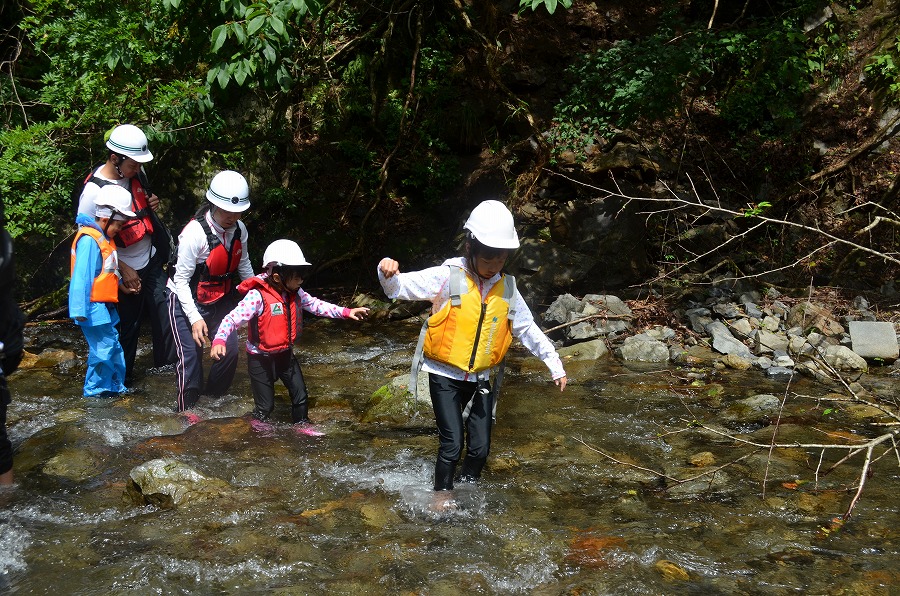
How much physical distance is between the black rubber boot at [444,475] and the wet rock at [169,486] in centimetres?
133

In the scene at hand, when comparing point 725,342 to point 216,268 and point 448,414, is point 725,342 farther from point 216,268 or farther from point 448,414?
point 216,268

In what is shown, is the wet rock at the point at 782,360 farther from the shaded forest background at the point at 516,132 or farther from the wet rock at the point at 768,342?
the shaded forest background at the point at 516,132

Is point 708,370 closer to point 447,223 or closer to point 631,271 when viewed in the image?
point 631,271

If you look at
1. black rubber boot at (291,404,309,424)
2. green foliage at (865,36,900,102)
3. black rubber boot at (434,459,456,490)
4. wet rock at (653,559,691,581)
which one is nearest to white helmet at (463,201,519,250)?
black rubber boot at (434,459,456,490)

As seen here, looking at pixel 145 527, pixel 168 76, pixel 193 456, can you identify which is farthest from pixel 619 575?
pixel 168 76

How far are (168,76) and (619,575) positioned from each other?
856cm

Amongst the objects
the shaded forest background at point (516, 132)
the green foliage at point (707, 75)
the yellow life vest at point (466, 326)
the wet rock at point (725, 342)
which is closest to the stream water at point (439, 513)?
the yellow life vest at point (466, 326)

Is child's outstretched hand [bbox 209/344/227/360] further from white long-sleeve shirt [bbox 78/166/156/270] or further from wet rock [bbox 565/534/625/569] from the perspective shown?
wet rock [bbox 565/534/625/569]

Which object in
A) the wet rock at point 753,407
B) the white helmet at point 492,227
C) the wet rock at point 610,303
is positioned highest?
the white helmet at point 492,227

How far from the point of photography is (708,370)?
7.73 metres

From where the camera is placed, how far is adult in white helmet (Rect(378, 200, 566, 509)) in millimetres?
4309

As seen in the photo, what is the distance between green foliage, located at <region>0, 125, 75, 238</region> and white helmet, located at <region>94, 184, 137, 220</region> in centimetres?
316

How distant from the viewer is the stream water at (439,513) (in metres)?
3.88

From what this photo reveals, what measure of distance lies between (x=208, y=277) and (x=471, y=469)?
273 cm
